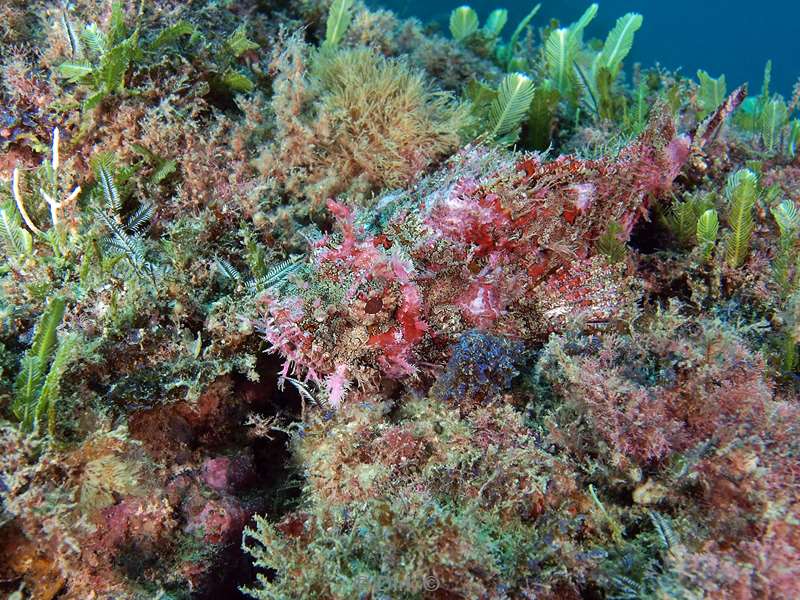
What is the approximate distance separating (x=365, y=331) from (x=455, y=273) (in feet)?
2.38

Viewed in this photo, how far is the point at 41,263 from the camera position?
3002 mm

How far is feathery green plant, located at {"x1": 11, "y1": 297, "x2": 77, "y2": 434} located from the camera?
7.57ft

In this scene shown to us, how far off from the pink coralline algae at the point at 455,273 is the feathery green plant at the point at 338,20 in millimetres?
2361

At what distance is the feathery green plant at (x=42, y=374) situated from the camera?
231cm

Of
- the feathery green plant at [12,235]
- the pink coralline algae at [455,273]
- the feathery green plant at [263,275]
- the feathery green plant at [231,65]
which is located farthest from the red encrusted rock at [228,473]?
the feathery green plant at [231,65]

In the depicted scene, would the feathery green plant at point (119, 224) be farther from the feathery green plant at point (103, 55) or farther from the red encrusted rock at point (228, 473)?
the red encrusted rock at point (228, 473)

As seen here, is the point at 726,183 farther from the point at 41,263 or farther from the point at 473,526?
the point at 41,263

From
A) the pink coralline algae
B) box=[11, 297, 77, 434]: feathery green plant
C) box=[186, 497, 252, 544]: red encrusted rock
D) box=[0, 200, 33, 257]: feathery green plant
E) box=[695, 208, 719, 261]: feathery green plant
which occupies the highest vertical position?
box=[695, 208, 719, 261]: feathery green plant

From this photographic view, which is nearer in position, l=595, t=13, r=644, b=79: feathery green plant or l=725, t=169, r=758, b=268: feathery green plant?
l=725, t=169, r=758, b=268: feathery green plant

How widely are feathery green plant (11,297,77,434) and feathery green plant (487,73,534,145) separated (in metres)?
3.69

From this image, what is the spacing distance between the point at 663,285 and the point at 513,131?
A: 204 cm

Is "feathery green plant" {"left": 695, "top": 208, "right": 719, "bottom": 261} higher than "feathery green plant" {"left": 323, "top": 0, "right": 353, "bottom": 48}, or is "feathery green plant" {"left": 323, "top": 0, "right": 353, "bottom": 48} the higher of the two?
"feathery green plant" {"left": 323, "top": 0, "right": 353, "bottom": 48}

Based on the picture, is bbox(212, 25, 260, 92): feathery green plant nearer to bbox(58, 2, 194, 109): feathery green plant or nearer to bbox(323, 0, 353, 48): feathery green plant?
bbox(58, 2, 194, 109): feathery green plant

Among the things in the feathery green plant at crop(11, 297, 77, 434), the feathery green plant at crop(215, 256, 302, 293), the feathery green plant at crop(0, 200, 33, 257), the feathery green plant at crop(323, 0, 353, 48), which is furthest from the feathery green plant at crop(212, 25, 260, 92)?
the feathery green plant at crop(11, 297, 77, 434)
